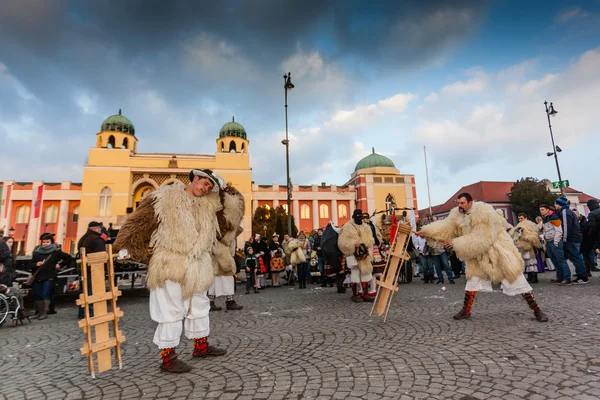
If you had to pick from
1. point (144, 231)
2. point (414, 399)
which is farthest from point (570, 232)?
point (144, 231)

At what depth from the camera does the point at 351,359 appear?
3.14 metres

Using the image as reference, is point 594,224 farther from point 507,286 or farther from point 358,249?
point 358,249

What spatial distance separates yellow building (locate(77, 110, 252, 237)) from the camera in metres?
38.1

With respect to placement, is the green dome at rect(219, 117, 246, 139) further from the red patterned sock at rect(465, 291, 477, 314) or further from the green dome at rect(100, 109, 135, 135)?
the red patterned sock at rect(465, 291, 477, 314)

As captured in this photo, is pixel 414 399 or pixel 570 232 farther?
pixel 570 232

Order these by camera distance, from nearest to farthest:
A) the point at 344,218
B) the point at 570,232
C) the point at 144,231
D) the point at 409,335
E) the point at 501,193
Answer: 1. the point at 144,231
2. the point at 409,335
3. the point at 570,232
4. the point at 501,193
5. the point at 344,218

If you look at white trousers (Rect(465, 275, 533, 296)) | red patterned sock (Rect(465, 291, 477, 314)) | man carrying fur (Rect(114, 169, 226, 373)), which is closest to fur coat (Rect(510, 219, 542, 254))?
white trousers (Rect(465, 275, 533, 296))

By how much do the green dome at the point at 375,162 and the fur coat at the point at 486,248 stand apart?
155 feet

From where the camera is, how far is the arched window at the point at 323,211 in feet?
158

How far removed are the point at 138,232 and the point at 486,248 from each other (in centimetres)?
464

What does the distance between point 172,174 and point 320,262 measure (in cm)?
3434

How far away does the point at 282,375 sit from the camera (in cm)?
282

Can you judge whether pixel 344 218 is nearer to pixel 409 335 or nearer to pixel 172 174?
pixel 172 174

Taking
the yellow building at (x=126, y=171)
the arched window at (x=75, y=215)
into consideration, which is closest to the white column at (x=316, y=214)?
the yellow building at (x=126, y=171)
